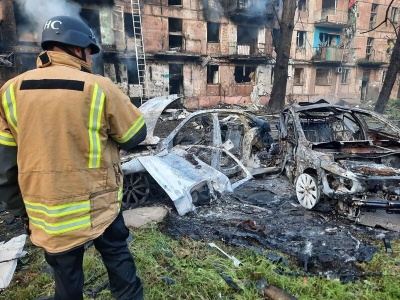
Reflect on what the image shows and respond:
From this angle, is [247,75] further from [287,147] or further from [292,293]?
[292,293]

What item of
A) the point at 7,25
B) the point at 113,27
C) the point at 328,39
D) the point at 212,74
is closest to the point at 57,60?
the point at 7,25

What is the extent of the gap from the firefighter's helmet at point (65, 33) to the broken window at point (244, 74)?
73.6ft

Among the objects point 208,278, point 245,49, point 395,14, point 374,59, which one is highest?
point 395,14

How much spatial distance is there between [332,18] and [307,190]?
25956 mm

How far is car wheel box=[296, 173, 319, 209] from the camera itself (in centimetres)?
421

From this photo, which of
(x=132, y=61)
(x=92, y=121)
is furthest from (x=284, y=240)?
(x=132, y=61)

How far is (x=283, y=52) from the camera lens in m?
14.4

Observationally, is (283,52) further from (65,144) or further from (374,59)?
(374,59)

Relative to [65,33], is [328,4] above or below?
above

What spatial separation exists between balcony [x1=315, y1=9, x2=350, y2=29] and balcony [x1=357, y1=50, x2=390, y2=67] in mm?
3860

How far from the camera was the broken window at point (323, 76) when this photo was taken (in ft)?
86.3

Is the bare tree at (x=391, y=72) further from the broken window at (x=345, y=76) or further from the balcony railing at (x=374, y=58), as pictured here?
the balcony railing at (x=374, y=58)

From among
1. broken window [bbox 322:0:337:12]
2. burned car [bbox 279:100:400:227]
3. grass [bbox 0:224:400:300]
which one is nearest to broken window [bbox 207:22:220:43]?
broken window [bbox 322:0:337:12]

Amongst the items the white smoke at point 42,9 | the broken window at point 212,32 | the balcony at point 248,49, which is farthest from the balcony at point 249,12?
the white smoke at point 42,9
